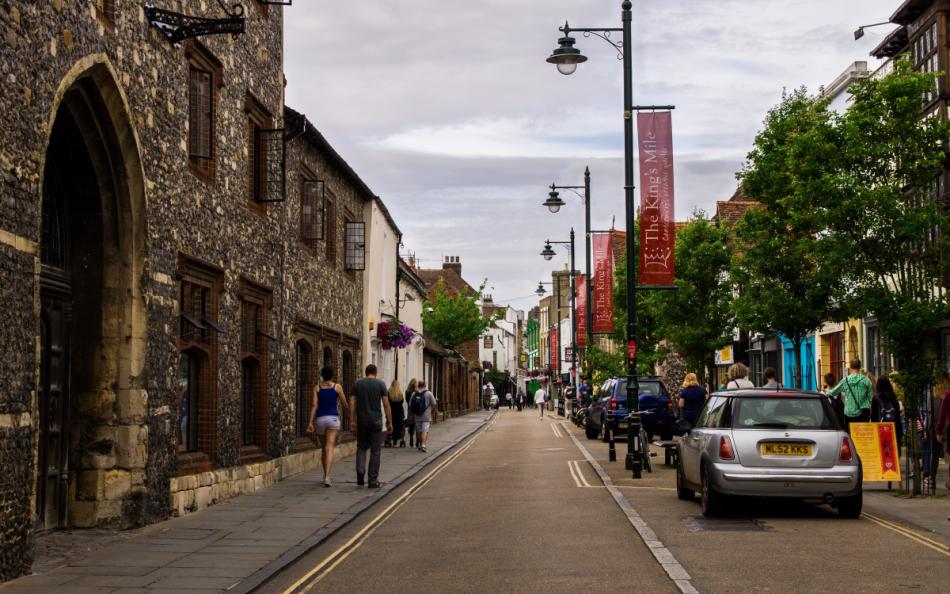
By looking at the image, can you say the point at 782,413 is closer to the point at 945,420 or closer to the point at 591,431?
the point at 945,420

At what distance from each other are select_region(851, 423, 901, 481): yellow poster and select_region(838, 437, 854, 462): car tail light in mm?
3274

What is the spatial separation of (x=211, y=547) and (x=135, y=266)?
3.36 meters

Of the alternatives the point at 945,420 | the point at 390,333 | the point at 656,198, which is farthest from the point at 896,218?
the point at 390,333

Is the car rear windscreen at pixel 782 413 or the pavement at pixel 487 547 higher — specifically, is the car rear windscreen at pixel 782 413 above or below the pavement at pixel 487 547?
above

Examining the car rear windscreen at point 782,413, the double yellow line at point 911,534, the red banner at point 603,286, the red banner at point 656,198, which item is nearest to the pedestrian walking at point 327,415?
the red banner at point 656,198

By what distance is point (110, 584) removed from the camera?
365 inches

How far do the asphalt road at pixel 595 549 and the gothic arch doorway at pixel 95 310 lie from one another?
2.64 m

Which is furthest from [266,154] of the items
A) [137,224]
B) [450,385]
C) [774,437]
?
[450,385]

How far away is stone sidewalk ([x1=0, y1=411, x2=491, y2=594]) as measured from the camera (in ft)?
30.6

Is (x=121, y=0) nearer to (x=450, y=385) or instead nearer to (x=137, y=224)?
(x=137, y=224)

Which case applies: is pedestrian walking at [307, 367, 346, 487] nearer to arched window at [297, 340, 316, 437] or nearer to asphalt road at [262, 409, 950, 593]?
asphalt road at [262, 409, 950, 593]

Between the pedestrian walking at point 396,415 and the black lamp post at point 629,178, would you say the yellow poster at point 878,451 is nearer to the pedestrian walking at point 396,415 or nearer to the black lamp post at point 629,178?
the black lamp post at point 629,178

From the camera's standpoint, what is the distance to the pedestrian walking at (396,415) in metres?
30.0

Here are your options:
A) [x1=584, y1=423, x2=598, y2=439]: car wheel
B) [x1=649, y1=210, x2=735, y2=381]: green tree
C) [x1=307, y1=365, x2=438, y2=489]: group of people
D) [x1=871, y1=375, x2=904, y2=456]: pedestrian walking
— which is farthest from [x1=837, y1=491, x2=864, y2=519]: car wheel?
[x1=649, y1=210, x2=735, y2=381]: green tree
